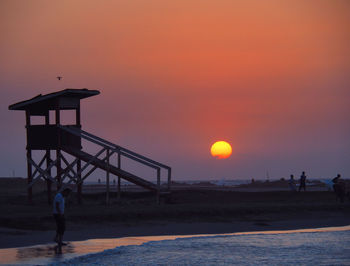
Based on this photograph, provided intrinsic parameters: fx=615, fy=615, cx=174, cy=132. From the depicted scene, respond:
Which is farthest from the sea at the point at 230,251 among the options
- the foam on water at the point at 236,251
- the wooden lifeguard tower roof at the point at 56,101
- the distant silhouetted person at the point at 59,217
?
the wooden lifeguard tower roof at the point at 56,101

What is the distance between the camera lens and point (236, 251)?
2022cm

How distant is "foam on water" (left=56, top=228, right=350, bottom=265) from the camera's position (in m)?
18.3

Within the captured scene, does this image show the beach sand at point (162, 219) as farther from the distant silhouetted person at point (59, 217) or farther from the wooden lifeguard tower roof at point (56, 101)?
the wooden lifeguard tower roof at point (56, 101)

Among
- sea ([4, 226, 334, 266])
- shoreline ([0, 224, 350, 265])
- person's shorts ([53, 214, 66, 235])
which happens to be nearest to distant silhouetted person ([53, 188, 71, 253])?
person's shorts ([53, 214, 66, 235])

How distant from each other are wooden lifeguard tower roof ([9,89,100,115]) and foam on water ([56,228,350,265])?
1319cm

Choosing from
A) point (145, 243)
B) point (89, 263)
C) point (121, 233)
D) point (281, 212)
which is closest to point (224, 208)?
point (281, 212)

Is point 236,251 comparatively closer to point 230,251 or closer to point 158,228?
point 230,251

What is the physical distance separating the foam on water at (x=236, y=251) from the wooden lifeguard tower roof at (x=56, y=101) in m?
13.2

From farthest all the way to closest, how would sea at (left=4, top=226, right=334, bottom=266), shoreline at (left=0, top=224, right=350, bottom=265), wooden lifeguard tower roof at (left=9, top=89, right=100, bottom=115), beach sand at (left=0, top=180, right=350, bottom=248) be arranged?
wooden lifeguard tower roof at (left=9, top=89, right=100, bottom=115) < beach sand at (left=0, top=180, right=350, bottom=248) < sea at (left=4, top=226, right=334, bottom=266) < shoreline at (left=0, top=224, right=350, bottom=265)

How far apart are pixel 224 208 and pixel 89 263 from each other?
14494 mm

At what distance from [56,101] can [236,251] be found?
1661 cm

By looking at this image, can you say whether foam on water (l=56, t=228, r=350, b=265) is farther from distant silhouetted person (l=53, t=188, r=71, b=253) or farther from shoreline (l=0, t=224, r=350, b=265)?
distant silhouetted person (l=53, t=188, r=71, b=253)

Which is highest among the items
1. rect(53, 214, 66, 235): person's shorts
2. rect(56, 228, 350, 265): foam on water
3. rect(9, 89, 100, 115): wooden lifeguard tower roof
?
rect(9, 89, 100, 115): wooden lifeguard tower roof

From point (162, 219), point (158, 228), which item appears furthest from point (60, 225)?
point (162, 219)
